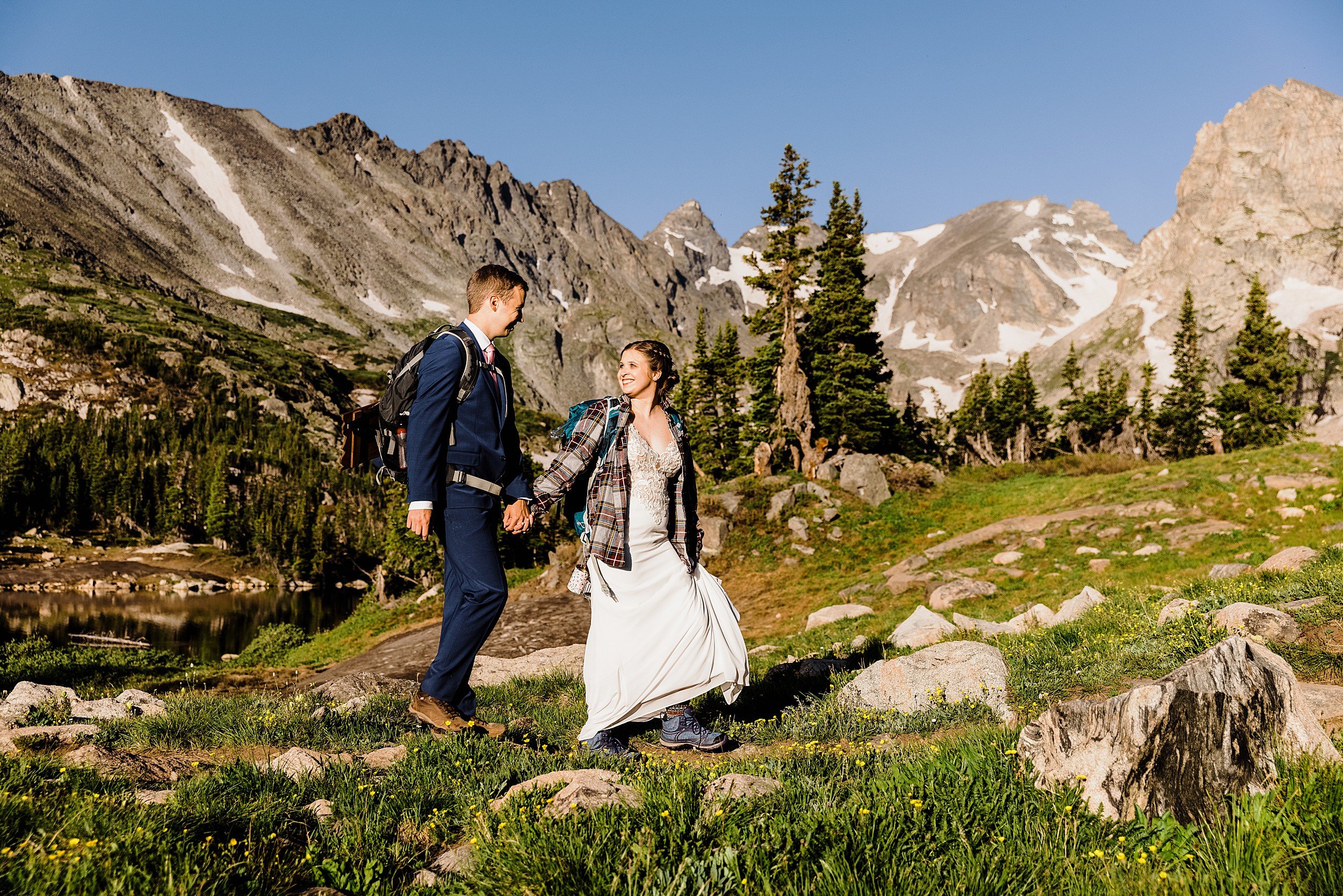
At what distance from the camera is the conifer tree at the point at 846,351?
36.5 meters

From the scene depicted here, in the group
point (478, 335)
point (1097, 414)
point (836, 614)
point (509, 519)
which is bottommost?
point (836, 614)

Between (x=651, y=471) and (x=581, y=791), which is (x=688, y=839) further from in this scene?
(x=651, y=471)

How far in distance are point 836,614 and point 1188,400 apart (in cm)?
6549

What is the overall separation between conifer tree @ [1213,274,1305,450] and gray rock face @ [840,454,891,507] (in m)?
39.2

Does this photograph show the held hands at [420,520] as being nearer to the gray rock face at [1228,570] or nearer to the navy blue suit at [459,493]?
the navy blue suit at [459,493]

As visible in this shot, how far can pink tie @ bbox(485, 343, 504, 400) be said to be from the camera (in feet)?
19.6

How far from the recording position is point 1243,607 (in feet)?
22.5

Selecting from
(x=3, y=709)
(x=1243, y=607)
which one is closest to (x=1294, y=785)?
(x=1243, y=607)

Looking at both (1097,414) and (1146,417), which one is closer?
(1097,414)

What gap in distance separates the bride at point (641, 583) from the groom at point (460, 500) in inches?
16.7

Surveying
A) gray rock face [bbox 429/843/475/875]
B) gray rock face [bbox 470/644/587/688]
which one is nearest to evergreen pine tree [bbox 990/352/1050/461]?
gray rock face [bbox 470/644/587/688]

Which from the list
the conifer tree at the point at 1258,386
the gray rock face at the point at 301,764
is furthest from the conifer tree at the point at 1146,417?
the gray rock face at the point at 301,764

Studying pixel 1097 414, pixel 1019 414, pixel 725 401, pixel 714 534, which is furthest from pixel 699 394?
pixel 1097 414

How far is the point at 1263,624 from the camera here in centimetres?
648
